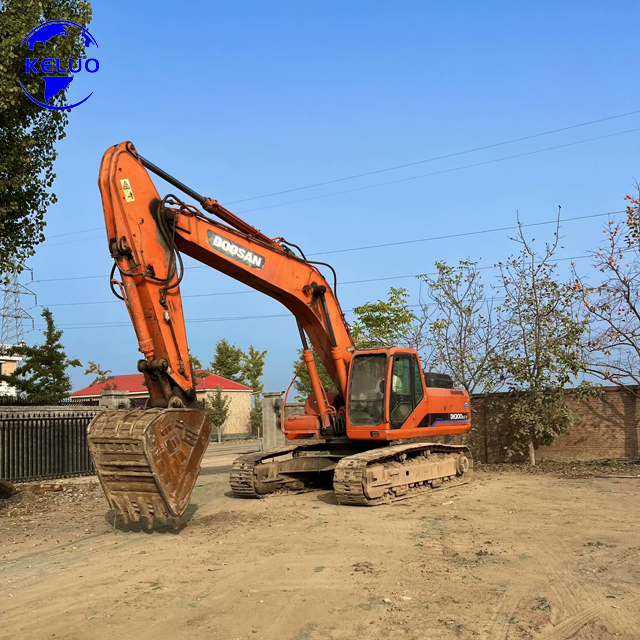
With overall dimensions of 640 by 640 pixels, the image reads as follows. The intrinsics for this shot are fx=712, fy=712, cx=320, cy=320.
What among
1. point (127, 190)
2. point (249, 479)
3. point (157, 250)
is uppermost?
point (127, 190)

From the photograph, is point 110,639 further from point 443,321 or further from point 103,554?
point 443,321

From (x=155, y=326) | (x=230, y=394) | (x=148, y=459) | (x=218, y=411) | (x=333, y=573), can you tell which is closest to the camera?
(x=333, y=573)

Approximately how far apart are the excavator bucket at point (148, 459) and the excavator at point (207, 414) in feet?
0.05

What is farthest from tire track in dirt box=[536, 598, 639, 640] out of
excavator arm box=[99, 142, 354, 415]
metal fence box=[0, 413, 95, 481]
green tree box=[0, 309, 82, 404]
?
green tree box=[0, 309, 82, 404]

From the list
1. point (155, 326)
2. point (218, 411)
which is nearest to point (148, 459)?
point (155, 326)

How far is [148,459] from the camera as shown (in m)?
7.82

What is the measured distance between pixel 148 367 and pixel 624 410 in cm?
1186

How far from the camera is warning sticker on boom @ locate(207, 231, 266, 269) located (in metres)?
10.1

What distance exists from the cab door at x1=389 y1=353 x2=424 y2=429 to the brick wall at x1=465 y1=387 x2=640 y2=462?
5748mm

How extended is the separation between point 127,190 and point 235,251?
2.05 m

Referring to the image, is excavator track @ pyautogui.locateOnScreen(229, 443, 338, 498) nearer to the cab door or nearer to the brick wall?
the cab door

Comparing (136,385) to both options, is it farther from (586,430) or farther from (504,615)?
(504,615)

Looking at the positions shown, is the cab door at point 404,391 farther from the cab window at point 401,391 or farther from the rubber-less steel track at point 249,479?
the rubber-less steel track at point 249,479

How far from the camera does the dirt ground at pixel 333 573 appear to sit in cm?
526
